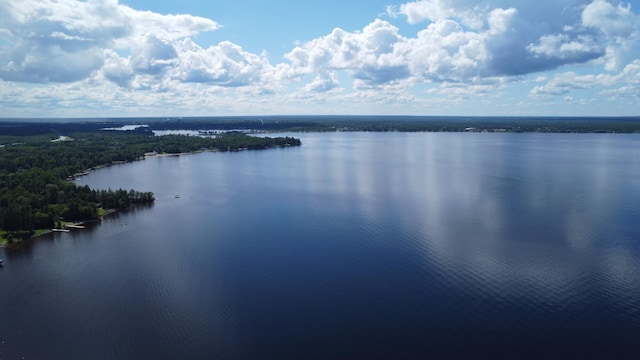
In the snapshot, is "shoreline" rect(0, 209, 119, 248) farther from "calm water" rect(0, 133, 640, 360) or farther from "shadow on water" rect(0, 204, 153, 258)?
"calm water" rect(0, 133, 640, 360)

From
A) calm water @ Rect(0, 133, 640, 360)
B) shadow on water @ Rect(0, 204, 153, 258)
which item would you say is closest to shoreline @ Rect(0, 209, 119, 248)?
shadow on water @ Rect(0, 204, 153, 258)

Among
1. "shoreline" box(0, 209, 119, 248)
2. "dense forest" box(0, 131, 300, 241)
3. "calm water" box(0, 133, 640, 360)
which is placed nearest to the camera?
"calm water" box(0, 133, 640, 360)

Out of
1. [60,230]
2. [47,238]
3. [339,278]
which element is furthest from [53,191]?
[339,278]

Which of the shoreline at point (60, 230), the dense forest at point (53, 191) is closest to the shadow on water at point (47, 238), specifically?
the shoreline at point (60, 230)

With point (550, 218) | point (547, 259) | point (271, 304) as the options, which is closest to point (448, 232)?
point (547, 259)

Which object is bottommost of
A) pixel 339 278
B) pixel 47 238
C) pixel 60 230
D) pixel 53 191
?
pixel 339 278

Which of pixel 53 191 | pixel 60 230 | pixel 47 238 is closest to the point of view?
pixel 47 238

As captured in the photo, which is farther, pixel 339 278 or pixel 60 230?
pixel 60 230

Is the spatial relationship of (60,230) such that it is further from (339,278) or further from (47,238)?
(339,278)
